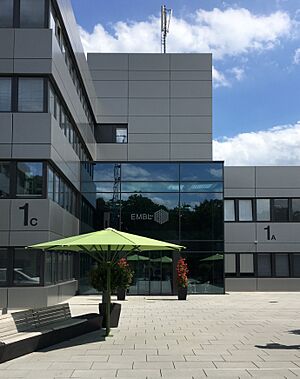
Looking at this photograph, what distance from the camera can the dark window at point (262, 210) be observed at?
3584 centimetres

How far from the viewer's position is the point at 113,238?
12492mm

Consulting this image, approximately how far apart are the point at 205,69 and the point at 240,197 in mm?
11514

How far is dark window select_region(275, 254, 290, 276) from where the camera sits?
35.4 m

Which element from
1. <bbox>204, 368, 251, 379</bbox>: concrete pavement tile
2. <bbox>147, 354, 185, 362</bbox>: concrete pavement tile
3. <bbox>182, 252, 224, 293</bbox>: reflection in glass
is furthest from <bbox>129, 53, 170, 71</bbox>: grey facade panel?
<bbox>204, 368, 251, 379</bbox>: concrete pavement tile

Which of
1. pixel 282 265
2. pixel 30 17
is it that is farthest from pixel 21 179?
pixel 282 265

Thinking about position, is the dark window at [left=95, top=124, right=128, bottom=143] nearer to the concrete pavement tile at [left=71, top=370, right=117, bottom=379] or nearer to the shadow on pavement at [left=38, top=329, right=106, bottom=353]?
the shadow on pavement at [left=38, top=329, right=106, bottom=353]

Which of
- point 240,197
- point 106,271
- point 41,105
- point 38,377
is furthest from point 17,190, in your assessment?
point 240,197

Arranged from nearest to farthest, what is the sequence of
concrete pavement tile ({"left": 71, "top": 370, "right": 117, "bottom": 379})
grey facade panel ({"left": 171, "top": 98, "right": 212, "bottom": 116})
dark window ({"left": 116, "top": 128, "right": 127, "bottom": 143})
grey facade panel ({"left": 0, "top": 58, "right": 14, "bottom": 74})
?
concrete pavement tile ({"left": 71, "top": 370, "right": 117, "bottom": 379}), grey facade panel ({"left": 0, "top": 58, "right": 14, "bottom": 74}), dark window ({"left": 116, "top": 128, "right": 127, "bottom": 143}), grey facade panel ({"left": 171, "top": 98, "right": 212, "bottom": 116})

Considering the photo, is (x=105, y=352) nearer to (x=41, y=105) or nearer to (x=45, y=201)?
(x=45, y=201)

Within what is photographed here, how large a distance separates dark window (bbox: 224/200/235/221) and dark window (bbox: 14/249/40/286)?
18.2 meters

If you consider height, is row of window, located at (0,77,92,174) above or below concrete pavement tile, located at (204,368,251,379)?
above

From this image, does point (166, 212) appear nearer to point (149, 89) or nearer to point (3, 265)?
point (149, 89)

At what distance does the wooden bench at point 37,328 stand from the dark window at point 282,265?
2342 cm

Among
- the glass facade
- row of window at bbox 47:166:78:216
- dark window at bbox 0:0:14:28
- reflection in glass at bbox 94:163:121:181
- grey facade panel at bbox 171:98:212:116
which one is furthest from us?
grey facade panel at bbox 171:98:212:116
